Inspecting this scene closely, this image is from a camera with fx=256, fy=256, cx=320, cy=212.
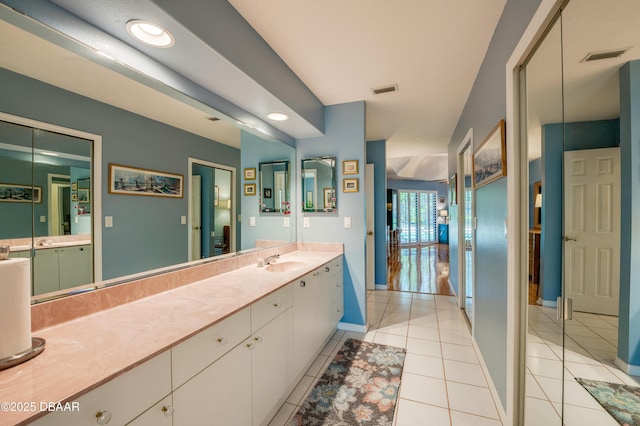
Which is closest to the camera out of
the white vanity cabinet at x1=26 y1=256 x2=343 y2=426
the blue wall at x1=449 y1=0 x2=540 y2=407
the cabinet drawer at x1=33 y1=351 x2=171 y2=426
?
the cabinet drawer at x1=33 y1=351 x2=171 y2=426

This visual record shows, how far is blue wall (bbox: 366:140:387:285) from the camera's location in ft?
14.5

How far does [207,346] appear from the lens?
1060 millimetres

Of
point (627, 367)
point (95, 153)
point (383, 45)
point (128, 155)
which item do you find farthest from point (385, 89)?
point (627, 367)

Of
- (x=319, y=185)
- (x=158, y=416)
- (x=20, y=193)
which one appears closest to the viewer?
(x=158, y=416)

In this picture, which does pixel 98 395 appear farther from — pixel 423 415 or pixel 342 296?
pixel 342 296

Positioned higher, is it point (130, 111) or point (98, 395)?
point (130, 111)

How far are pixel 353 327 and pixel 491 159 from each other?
2.12 meters

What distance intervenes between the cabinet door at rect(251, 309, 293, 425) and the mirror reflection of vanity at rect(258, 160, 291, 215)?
49.1 inches

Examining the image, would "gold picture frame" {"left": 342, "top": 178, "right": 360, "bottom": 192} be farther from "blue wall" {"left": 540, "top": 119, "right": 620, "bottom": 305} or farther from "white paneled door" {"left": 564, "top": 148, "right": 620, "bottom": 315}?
"white paneled door" {"left": 564, "top": 148, "right": 620, "bottom": 315}

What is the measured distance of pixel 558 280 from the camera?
1.08 meters

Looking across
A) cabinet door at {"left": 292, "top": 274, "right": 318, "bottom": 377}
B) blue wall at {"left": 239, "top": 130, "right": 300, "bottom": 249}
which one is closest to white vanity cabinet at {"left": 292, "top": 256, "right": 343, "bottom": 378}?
cabinet door at {"left": 292, "top": 274, "right": 318, "bottom": 377}

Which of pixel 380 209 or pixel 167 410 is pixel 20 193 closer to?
pixel 167 410

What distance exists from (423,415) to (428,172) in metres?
8.38

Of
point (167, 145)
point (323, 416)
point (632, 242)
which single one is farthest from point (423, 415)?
point (167, 145)
